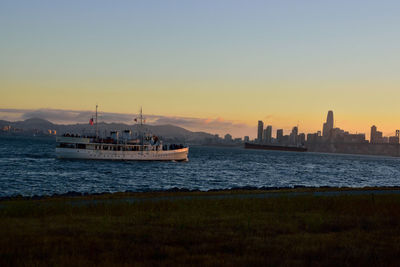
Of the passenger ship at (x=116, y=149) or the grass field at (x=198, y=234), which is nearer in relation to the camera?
the grass field at (x=198, y=234)

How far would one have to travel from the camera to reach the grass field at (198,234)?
11297 mm

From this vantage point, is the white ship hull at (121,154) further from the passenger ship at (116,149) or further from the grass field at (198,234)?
the grass field at (198,234)

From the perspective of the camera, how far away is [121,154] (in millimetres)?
111375

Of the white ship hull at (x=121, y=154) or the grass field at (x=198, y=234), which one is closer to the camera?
the grass field at (x=198, y=234)

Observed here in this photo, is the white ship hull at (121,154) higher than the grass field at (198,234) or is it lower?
lower

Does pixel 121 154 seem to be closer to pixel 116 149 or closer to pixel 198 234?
pixel 116 149

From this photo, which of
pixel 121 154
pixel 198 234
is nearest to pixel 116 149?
pixel 121 154

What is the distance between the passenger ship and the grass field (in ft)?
278

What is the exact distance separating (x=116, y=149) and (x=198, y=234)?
101061mm

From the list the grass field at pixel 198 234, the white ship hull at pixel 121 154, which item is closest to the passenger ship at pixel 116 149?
the white ship hull at pixel 121 154

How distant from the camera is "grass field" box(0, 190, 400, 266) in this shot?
1130 centimetres

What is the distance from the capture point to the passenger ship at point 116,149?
10638 centimetres

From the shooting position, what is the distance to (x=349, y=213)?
797 inches

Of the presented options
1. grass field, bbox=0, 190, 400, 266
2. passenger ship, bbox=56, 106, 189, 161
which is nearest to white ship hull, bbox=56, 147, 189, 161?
passenger ship, bbox=56, 106, 189, 161
